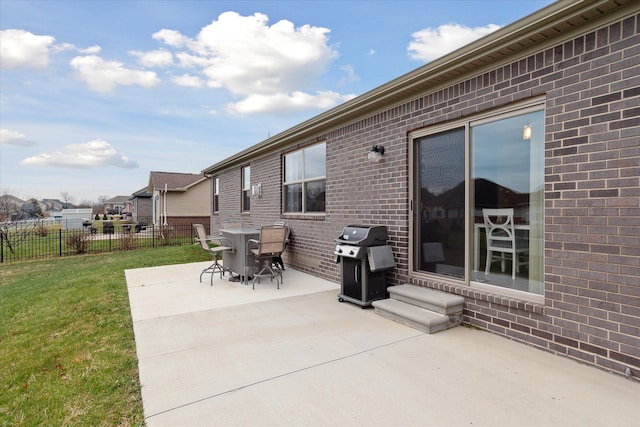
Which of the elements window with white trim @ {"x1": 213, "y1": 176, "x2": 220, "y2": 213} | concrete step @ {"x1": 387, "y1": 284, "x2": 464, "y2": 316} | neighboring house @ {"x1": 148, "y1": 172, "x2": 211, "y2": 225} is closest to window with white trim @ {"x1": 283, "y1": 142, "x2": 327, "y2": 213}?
concrete step @ {"x1": 387, "y1": 284, "x2": 464, "y2": 316}

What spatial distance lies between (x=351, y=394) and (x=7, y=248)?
55.6 ft

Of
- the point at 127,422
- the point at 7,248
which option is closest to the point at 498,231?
the point at 127,422

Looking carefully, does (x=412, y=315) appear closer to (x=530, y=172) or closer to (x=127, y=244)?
(x=530, y=172)

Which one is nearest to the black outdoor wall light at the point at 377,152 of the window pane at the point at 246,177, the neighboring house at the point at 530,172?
the neighboring house at the point at 530,172

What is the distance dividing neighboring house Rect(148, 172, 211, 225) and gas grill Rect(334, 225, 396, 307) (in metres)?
18.6

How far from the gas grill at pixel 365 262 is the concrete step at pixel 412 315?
0.23m

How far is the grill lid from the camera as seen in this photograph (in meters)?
4.42

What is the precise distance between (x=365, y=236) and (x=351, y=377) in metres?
2.11

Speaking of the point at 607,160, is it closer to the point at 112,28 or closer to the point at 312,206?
the point at 312,206

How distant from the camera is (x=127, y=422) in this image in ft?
6.78

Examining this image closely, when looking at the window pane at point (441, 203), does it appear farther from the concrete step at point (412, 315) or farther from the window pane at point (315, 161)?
the window pane at point (315, 161)

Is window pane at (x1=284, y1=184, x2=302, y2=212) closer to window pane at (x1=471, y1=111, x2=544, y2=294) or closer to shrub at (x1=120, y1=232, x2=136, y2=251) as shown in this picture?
window pane at (x1=471, y1=111, x2=544, y2=294)

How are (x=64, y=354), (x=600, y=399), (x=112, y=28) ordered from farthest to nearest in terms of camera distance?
(x=112, y=28)
(x=64, y=354)
(x=600, y=399)

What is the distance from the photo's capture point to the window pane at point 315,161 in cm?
659
